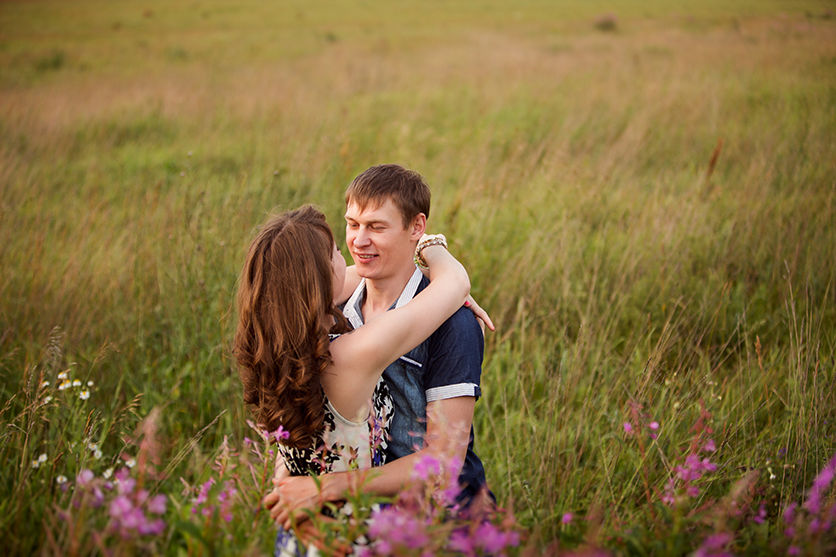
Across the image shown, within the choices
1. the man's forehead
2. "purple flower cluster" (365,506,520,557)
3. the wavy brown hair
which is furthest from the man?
"purple flower cluster" (365,506,520,557)

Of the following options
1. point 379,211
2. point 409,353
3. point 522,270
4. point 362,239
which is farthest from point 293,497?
point 522,270

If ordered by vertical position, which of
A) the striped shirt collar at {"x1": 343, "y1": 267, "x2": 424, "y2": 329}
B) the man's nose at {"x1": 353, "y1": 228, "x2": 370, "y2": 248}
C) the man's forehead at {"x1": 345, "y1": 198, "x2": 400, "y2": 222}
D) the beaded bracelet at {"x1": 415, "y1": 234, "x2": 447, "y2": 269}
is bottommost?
the striped shirt collar at {"x1": 343, "y1": 267, "x2": 424, "y2": 329}

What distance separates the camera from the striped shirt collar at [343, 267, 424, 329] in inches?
75.3

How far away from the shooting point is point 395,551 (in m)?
0.89

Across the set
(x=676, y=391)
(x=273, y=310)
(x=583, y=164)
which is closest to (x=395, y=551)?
(x=273, y=310)

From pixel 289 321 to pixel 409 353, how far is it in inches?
17.2

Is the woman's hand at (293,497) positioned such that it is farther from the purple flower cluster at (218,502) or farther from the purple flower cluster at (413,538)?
the purple flower cluster at (413,538)

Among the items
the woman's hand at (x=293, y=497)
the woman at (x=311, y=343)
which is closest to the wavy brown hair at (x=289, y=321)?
the woman at (x=311, y=343)

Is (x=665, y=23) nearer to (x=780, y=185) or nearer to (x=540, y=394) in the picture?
(x=780, y=185)

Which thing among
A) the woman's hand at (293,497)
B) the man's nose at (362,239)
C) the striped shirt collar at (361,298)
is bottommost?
the woman's hand at (293,497)

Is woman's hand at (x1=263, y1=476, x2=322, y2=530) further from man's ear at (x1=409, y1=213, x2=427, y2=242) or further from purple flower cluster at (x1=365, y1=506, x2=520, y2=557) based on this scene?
man's ear at (x1=409, y1=213, x2=427, y2=242)

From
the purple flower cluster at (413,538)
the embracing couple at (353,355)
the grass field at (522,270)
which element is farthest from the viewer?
the grass field at (522,270)

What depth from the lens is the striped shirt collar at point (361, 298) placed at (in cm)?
191

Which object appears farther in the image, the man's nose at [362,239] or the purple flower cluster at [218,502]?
the man's nose at [362,239]
